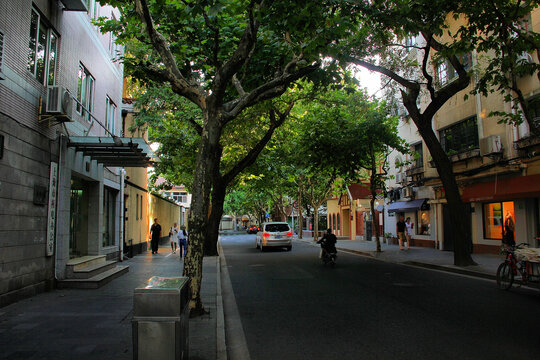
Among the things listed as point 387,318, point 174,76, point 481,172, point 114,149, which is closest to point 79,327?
point 174,76

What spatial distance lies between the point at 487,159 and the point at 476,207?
2.79m

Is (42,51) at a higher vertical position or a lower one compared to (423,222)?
higher

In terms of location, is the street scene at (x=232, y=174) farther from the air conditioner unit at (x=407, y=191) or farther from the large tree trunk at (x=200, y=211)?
the air conditioner unit at (x=407, y=191)

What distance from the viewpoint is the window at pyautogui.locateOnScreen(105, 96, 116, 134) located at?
14.9 meters

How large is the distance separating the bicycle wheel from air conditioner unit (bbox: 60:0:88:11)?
12.0m

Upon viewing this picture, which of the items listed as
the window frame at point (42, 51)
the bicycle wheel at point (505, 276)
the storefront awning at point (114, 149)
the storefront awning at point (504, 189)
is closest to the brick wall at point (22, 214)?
the storefront awning at point (114, 149)

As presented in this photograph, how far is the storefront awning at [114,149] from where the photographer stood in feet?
32.9

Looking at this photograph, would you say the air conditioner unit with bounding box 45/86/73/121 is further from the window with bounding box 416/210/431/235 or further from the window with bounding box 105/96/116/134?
the window with bounding box 416/210/431/235

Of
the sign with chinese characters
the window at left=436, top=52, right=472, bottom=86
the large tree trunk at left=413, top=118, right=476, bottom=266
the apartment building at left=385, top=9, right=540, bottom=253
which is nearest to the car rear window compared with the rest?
the apartment building at left=385, top=9, right=540, bottom=253

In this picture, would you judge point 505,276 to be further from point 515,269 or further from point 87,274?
point 87,274

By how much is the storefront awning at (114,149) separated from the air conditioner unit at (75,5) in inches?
128

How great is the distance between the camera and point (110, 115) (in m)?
15.5

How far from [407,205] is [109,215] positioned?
17.6m

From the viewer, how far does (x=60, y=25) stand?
9.94m
